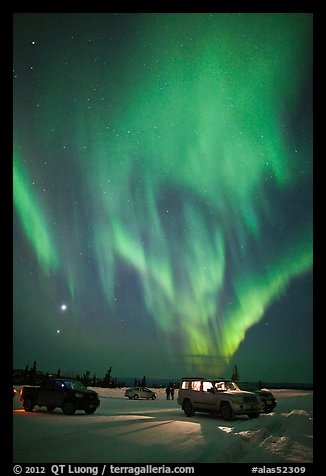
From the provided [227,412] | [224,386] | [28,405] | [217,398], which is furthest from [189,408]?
[28,405]

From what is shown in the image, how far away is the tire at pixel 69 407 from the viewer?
17922mm

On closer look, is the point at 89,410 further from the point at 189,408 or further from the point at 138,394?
the point at 138,394

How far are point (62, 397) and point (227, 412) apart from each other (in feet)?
25.8

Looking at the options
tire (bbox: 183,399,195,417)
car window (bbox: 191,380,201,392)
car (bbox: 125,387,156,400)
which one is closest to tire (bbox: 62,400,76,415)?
tire (bbox: 183,399,195,417)

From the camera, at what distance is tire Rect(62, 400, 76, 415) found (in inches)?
706

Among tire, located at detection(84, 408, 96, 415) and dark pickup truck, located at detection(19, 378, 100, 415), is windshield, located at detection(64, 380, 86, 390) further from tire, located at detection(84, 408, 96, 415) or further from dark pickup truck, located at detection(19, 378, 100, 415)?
tire, located at detection(84, 408, 96, 415)

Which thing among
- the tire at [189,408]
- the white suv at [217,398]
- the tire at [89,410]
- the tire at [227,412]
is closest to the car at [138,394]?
the white suv at [217,398]

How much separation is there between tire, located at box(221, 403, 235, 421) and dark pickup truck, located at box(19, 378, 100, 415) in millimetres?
6154

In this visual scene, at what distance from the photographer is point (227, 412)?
16766 mm
